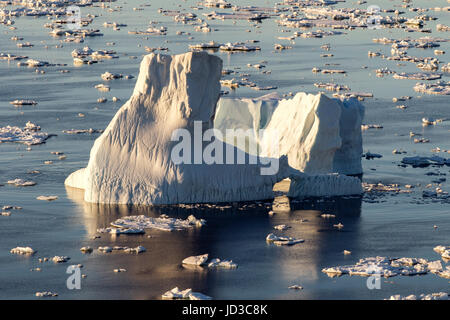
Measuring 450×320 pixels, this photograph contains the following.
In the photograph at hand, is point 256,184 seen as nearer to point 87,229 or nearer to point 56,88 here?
point 87,229

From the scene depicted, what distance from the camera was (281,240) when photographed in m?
33.6

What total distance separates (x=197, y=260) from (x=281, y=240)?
3258mm

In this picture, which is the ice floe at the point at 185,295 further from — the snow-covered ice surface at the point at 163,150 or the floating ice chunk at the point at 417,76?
the floating ice chunk at the point at 417,76

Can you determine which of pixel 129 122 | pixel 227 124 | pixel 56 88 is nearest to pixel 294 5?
pixel 56 88

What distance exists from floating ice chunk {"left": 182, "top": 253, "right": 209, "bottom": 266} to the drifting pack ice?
5627 millimetres

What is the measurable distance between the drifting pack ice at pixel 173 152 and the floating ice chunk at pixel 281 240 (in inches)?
156

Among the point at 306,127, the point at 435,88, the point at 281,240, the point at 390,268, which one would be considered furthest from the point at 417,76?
the point at 390,268

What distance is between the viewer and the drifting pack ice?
1454 inches

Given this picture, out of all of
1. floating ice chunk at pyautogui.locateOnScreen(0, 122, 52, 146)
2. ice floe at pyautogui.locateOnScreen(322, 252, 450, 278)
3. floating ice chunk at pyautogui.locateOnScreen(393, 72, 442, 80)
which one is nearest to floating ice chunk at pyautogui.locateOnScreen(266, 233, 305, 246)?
ice floe at pyautogui.locateOnScreen(322, 252, 450, 278)

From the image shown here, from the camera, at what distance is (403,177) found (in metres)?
41.6

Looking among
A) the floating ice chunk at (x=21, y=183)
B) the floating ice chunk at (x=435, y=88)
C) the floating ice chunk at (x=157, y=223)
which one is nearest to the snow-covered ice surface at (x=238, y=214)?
the floating ice chunk at (x=435, y=88)

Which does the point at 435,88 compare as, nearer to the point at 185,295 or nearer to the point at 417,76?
the point at 417,76

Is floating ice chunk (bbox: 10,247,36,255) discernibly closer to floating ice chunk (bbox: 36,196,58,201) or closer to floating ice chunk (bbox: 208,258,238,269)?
floating ice chunk (bbox: 208,258,238,269)
